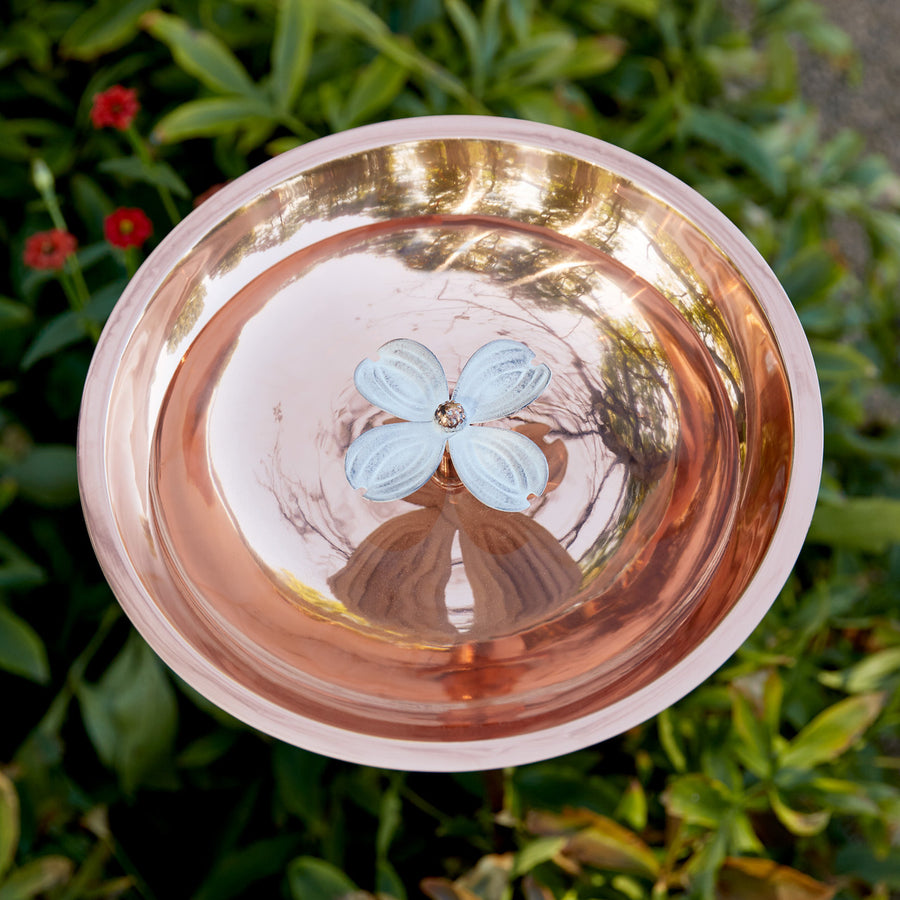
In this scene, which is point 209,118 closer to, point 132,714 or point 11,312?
point 11,312

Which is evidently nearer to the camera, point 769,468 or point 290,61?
point 769,468

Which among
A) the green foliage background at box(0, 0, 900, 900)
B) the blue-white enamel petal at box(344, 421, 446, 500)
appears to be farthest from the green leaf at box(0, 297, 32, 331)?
the blue-white enamel petal at box(344, 421, 446, 500)

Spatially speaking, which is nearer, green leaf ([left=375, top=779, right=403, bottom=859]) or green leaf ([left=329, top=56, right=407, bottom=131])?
green leaf ([left=375, top=779, right=403, bottom=859])

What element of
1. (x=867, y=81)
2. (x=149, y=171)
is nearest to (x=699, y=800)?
(x=149, y=171)

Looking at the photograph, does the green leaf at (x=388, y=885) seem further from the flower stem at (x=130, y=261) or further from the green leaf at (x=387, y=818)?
the flower stem at (x=130, y=261)

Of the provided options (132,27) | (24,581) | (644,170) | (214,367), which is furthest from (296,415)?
(132,27)

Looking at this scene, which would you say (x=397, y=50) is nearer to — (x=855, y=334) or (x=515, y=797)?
(x=515, y=797)

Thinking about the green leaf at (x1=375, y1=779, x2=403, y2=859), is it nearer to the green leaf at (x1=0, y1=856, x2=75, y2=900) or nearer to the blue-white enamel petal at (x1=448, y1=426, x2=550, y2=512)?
the green leaf at (x1=0, y1=856, x2=75, y2=900)
